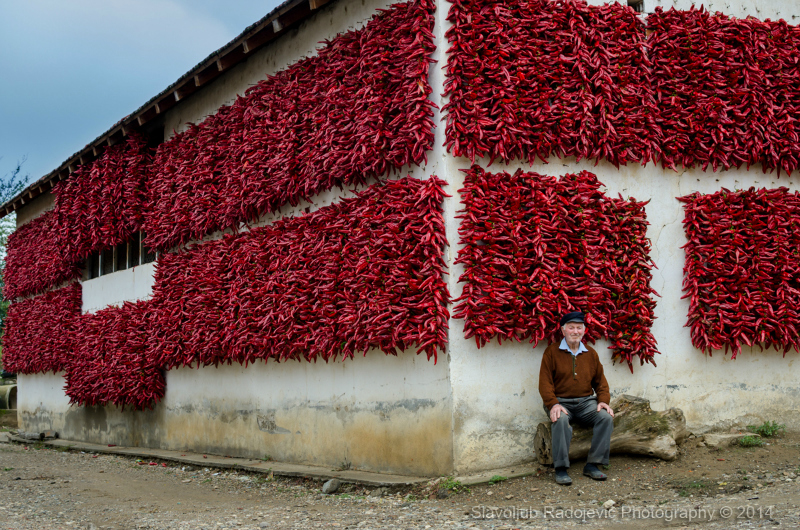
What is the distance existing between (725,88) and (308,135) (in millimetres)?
4395

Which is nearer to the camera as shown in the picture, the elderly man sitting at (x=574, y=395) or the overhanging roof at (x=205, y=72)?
the elderly man sitting at (x=574, y=395)

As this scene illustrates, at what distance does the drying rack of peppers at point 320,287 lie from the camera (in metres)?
6.23

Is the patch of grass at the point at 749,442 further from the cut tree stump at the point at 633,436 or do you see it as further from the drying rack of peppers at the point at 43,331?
the drying rack of peppers at the point at 43,331

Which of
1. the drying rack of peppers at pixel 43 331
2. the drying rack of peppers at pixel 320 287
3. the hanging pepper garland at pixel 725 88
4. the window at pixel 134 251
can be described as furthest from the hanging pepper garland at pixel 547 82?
the drying rack of peppers at pixel 43 331

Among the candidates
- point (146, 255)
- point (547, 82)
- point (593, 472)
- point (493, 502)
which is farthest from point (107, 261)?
point (593, 472)

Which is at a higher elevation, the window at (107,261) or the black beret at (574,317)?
the window at (107,261)

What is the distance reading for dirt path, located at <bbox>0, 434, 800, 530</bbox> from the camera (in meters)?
4.91

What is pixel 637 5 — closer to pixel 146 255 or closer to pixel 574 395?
pixel 574 395

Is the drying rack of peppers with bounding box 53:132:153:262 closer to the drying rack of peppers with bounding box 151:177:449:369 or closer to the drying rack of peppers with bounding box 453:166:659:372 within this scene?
the drying rack of peppers with bounding box 151:177:449:369

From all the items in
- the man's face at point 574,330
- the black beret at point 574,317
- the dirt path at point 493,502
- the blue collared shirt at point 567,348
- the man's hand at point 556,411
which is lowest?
the dirt path at point 493,502

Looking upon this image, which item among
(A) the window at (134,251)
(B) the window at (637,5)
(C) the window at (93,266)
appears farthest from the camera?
(C) the window at (93,266)

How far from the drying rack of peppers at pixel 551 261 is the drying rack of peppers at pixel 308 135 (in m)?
0.92

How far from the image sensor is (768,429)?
6.98 meters

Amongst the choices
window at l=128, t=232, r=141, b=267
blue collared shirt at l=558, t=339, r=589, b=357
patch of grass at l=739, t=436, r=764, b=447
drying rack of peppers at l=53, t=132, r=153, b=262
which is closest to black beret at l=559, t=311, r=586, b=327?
blue collared shirt at l=558, t=339, r=589, b=357
